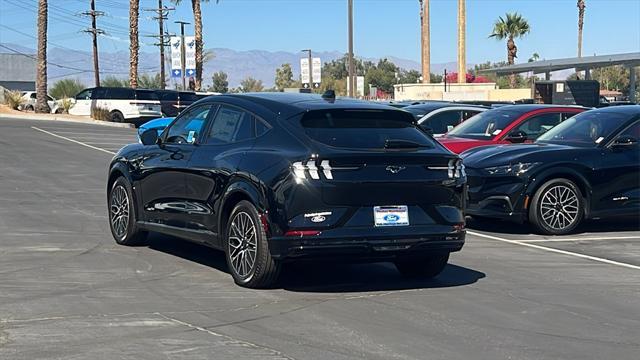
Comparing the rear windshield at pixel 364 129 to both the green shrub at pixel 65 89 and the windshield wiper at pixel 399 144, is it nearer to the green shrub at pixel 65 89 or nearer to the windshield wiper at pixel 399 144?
the windshield wiper at pixel 399 144

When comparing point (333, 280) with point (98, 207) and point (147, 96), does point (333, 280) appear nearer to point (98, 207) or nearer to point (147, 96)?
point (98, 207)

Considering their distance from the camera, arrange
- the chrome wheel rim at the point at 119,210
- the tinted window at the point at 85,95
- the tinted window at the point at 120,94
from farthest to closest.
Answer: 1. the tinted window at the point at 85,95
2. the tinted window at the point at 120,94
3. the chrome wheel rim at the point at 119,210

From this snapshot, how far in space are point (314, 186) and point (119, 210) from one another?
3600 millimetres

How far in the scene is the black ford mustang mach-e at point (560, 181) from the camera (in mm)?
11203

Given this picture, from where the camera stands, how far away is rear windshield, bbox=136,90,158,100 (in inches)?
1548

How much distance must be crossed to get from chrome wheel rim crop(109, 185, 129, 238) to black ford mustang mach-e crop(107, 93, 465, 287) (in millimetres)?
1215

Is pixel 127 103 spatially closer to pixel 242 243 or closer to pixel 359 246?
pixel 242 243

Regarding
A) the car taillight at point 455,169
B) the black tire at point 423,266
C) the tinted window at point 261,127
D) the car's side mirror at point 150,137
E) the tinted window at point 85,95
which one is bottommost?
the black tire at point 423,266

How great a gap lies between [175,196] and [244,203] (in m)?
1.46

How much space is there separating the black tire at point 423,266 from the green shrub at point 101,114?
33.2 m

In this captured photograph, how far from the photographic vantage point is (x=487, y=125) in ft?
47.8

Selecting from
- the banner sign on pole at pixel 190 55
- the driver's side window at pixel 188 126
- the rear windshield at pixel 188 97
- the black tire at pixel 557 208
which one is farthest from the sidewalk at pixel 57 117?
the driver's side window at pixel 188 126

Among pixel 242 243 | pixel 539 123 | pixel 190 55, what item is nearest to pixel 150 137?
pixel 242 243

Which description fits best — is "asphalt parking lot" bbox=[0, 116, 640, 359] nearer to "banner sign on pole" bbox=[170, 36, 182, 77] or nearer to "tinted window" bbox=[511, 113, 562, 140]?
"tinted window" bbox=[511, 113, 562, 140]
